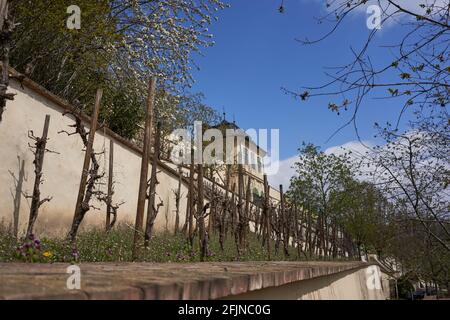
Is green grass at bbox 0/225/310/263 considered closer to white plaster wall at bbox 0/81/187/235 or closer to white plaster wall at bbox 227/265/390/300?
white plaster wall at bbox 0/81/187/235

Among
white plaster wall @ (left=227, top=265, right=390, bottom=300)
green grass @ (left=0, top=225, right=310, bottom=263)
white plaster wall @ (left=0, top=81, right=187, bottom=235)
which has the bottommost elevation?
white plaster wall @ (left=227, top=265, right=390, bottom=300)

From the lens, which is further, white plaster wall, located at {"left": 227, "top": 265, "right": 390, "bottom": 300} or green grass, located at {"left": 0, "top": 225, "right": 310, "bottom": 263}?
green grass, located at {"left": 0, "top": 225, "right": 310, "bottom": 263}

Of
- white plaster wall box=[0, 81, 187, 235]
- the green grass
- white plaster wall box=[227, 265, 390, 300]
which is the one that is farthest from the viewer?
white plaster wall box=[0, 81, 187, 235]

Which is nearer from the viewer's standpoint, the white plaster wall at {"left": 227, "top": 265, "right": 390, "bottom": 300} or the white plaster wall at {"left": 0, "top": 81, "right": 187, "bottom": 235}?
the white plaster wall at {"left": 227, "top": 265, "right": 390, "bottom": 300}

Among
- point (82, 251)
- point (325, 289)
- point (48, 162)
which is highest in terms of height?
point (48, 162)

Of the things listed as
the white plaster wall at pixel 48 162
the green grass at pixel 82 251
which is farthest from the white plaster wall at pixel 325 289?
the white plaster wall at pixel 48 162

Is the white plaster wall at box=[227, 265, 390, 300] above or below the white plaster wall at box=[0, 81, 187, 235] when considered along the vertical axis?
below

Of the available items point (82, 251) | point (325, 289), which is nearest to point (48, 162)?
point (82, 251)

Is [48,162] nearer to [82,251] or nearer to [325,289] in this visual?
[82,251]

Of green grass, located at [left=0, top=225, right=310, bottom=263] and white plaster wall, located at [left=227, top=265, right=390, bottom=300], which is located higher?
green grass, located at [left=0, top=225, right=310, bottom=263]

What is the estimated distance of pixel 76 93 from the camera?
11070mm

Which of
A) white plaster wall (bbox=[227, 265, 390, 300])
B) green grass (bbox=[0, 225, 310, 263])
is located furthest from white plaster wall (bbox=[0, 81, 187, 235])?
white plaster wall (bbox=[227, 265, 390, 300])

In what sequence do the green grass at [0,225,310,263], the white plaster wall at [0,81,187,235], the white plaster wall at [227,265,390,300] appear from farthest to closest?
the white plaster wall at [0,81,187,235], the green grass at [0,225,310,263], the white plaster wall at [227,265,390,300]

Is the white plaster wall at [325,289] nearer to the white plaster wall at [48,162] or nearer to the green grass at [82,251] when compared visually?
the green grass at [82,251]
